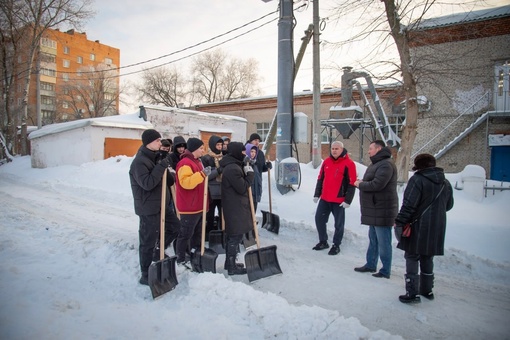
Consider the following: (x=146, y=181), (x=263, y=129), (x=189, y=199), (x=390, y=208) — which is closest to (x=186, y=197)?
(x=189, y=199)

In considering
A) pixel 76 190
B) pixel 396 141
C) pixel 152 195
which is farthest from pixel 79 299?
pixel 396 141

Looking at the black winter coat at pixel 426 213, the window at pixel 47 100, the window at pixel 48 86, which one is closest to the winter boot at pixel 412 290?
the black winter coat at pixel 426 213

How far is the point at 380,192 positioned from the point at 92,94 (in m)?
43.2

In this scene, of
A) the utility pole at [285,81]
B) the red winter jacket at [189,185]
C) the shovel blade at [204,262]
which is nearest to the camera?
the shovel blade at [204,262]

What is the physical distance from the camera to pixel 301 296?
3572 millimetres

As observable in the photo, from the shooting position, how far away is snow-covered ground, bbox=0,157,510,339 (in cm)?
280

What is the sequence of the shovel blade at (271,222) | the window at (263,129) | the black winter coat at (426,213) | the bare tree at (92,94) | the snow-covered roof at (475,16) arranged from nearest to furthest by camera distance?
the black winter coat at (426,213), the shovel blade at (271,222), the snow-covered roof at (475,16), the window at (263,129), the bare tree at (92,94)

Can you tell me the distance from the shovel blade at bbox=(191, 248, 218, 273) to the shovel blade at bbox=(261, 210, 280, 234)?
212cm

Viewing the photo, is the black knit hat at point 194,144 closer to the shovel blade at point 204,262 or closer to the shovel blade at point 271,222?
the shovel blade at point 204,262

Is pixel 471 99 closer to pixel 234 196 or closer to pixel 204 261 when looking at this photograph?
pixel 234 196

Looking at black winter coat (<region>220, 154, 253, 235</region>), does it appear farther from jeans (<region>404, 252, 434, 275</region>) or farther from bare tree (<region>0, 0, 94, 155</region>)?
bare tree (<region>0, 0, 94, 155</region>)

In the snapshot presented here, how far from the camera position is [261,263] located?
4.10 m

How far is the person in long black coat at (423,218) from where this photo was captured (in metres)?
3.39

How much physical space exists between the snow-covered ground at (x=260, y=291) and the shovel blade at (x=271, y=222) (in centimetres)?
22
